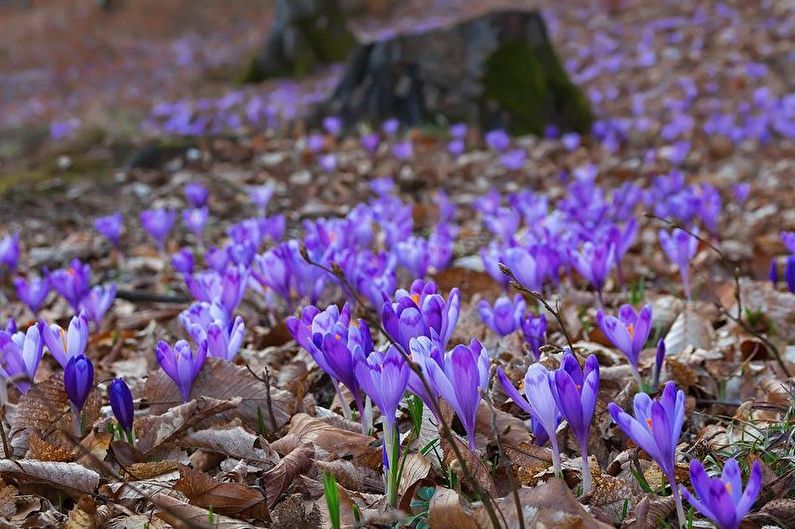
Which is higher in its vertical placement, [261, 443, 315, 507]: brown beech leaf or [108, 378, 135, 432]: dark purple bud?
[108, 378, 135, 432]: dark purple bud

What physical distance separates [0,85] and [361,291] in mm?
20933

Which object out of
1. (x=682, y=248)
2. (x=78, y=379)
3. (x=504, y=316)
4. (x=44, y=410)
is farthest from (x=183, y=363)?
(x=682, y=248)

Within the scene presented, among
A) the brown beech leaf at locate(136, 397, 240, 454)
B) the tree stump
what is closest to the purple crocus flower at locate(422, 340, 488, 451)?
the brown beech leaf at locate(136, 397, 240, 454)

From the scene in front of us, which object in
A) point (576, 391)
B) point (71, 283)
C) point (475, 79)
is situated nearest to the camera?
point (576, 391)

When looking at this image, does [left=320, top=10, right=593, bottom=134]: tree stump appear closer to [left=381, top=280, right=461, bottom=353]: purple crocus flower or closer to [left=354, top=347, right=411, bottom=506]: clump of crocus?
[left=381, top=280, right=461, bottom=353]: purple crocus flower

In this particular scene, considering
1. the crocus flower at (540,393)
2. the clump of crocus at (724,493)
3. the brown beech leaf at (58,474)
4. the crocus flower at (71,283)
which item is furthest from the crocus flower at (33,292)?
the clump of crocus at (724,493)

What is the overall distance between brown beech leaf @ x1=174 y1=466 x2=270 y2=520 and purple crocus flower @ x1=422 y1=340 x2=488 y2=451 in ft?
1.44

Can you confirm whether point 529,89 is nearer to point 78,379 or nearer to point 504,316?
point 504,316

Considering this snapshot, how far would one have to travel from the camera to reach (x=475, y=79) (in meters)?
7.83

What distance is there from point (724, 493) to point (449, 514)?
468 mm

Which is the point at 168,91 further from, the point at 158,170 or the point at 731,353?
the point at 731,353

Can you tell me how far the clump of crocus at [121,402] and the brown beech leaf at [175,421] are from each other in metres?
0.11

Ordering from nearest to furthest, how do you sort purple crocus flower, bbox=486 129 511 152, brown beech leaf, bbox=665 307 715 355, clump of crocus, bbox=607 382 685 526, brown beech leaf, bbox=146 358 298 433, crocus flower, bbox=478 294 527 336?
clump of crocus, bbox=607 382 685 526 → brown beech leaf, bbox=146 358 298 433 → crocus flower, bbox=478 294 527 336 → brown beech leaf, bbox=665 307 715 355 → purple crocus flower, bbox=486 129 511 152

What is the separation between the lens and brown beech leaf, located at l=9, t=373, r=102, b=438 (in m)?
1.98
